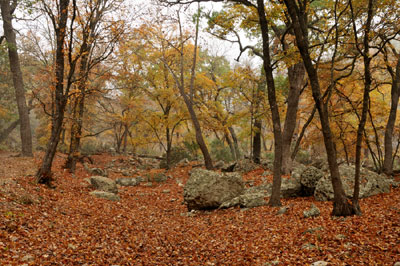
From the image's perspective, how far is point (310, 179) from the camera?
8.83m

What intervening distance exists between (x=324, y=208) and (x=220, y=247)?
3.34 metres

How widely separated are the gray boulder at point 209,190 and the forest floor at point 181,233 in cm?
40

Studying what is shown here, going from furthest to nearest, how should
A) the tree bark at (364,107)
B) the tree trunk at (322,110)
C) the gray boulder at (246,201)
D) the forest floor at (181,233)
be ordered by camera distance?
the gray boulder at (246,201) < the tree trunk at (322,110) < the tree bark at (364,107) < the forest floor at (181,233)

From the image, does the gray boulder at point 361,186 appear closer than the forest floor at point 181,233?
No

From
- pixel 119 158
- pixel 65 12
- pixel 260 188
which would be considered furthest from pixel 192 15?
pixel 119 158

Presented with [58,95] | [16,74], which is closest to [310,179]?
[58,95]

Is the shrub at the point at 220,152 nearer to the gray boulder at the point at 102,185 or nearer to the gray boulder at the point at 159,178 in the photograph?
the gray boulder at the point at 159,178

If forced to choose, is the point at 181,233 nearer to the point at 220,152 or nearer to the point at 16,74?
the point at 16,74

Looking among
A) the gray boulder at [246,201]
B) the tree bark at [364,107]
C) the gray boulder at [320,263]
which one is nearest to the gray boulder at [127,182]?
the gray boulder at [246,201]

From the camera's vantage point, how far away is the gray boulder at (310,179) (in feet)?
28.8

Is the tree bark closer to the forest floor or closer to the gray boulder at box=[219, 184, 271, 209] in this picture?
the forest floor

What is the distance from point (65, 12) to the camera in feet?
27.4

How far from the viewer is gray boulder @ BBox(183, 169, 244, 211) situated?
8.71 metres

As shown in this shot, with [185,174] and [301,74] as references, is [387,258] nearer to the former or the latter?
[301,74]
